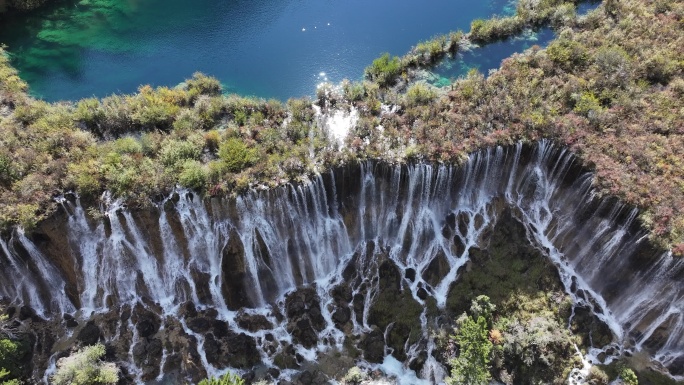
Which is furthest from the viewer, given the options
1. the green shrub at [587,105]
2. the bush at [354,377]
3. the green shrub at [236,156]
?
the green shrub at [587,105]

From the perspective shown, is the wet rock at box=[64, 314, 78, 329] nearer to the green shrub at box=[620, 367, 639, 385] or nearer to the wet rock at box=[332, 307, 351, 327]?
the wet rock at box=[332, 307, 351, 327]

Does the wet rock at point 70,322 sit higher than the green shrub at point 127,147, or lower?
lower

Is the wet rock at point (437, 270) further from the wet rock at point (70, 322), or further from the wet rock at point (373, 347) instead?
the wet rock at point (70, 322)

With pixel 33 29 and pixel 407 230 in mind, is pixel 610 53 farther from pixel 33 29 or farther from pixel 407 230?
pixel 33 29

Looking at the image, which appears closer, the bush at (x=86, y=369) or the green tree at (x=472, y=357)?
the green tree at (x=472, y=357)

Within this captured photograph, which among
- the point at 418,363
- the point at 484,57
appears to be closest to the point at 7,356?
the point at 418,363

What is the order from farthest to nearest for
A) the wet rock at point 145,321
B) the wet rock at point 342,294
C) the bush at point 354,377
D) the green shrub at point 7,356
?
the wet rock at point 342,294 → the wet rock at point 145,321 → the bush at point 354,377 → the green shrub at point 7,356

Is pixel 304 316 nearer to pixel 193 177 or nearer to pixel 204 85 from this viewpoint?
pixel 193 177

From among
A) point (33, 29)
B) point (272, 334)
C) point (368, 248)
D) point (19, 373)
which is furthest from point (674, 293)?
point (33, 29)

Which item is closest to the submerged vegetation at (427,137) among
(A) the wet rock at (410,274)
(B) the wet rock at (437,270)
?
(B) the wet rock at (437,270)
